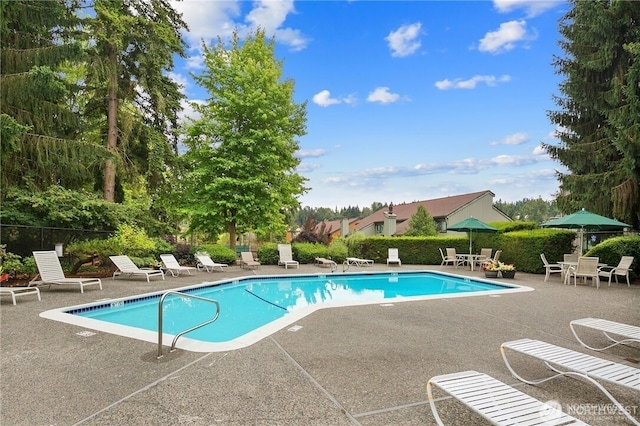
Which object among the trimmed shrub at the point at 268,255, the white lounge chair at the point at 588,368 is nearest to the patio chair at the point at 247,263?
the trimmed shrub at the point at 268,255

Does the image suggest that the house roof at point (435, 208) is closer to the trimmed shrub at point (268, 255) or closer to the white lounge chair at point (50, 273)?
the trimmed shrub at point (268, 255)

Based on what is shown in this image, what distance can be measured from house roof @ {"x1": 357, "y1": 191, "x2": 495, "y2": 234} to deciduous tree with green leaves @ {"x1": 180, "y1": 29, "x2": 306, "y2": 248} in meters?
17.1

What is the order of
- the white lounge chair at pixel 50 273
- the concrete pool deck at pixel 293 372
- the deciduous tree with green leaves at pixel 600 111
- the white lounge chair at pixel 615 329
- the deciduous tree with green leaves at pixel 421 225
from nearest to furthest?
the concrete pool deck at pixel 293 372, the white lounge chair at pixel 615 329, the white lounge chair at pixel 50 273, the deciduous tree with green leaves at pixel 600 111, the deciduous tree with green leaves at pixel 421 225

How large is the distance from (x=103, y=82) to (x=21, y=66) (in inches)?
197

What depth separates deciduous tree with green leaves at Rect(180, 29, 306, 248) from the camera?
58.3 feet

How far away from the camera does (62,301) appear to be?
760 cm

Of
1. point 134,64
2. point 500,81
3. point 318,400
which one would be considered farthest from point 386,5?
point 318,400

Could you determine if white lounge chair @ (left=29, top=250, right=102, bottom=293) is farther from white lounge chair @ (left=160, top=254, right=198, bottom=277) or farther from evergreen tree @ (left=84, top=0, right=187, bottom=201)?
evergreen tree @ (left=84, top=0, right=187, bottom=201)

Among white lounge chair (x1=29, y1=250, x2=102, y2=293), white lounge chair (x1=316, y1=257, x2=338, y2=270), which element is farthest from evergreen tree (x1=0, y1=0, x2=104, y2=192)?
white lounge chair (x1=316, y1=257, x2=338, y2=270)

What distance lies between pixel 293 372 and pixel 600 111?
18.6 meters

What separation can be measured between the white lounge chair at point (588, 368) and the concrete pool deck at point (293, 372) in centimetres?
24

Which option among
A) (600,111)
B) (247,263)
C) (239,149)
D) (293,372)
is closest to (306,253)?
(247,263)

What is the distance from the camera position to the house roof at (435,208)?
32344mm

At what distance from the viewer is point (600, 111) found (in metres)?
16.0
